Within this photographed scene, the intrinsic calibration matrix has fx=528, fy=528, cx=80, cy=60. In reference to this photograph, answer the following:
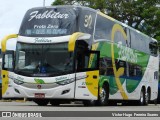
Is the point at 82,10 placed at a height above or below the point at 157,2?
below

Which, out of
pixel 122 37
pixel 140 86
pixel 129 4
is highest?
pixel 129 4

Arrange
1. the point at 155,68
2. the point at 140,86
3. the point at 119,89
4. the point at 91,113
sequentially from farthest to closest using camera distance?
the point at 155,68
the point at 140,86
the point at 119,89
the point at 91,113

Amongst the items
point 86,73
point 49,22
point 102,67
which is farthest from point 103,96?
point 49,22

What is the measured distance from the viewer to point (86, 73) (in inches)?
836

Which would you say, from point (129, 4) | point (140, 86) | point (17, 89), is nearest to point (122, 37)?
point (140, 86)

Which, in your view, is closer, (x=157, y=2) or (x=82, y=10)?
(x=82, y=10)

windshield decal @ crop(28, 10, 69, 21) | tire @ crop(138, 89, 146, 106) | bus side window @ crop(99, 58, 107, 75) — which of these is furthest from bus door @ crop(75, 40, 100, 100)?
tire @ crop(138, 89, 146, 106)

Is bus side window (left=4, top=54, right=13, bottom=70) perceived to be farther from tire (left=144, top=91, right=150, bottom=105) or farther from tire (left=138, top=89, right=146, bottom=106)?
tire (left=144, top=91, right=150, bottom=105)

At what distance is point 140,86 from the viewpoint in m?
29.2

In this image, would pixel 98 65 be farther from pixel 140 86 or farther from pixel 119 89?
pixel 140 86

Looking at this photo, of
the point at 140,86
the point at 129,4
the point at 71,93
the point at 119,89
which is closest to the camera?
the point at 71,93

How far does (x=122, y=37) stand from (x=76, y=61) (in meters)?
5.57

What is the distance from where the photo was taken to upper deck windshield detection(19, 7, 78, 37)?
21297mm

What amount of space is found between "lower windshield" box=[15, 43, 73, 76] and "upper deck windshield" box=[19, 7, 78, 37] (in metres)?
0.56
